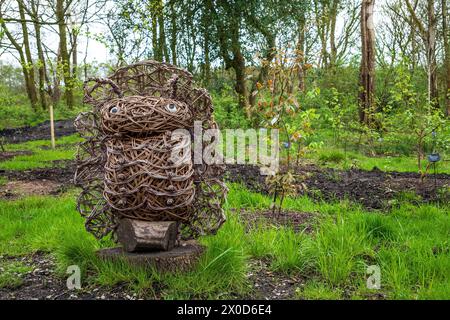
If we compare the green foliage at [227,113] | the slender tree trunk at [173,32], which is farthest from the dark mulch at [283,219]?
the slender tree trunk at [173,32]

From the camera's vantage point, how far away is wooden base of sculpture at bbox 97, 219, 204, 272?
296 cm

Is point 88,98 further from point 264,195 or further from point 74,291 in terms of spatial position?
point 264,195

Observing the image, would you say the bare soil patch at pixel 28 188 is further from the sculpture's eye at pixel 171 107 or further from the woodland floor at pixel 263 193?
the sculpture's eye at pixel 171 107

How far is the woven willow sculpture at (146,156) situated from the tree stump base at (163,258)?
0.24 metres

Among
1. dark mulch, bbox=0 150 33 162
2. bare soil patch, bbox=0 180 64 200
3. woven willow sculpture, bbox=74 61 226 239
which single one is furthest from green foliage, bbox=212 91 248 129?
woven willow sculpture, bbox=74 61 226 239

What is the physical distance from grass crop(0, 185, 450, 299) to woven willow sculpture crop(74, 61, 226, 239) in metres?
0.32

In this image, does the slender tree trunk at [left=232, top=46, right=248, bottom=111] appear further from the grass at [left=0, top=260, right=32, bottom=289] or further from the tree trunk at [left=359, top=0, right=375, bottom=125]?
the grass at [left=0, top=260, right=32, bottom=289]

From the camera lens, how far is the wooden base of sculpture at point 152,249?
2955 mm

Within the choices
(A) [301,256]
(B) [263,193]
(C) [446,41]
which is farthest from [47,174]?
(C) [446,41]

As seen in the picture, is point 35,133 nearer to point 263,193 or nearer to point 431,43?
point 263,193

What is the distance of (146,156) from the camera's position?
9.73ft
